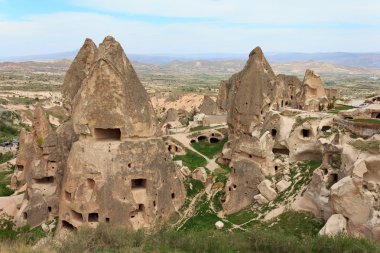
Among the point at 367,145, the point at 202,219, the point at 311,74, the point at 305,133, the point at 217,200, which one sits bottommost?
the point at 202,219

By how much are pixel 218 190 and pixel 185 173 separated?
306 centimetres

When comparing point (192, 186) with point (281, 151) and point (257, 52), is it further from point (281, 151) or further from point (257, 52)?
point (257, 52)

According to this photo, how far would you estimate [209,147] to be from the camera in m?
38.3

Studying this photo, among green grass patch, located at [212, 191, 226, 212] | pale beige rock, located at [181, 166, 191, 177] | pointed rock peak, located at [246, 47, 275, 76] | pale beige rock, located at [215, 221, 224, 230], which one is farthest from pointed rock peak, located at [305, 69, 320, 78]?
pale beige rock, located at [215, 221, 224, 230]

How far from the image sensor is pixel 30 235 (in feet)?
80.6

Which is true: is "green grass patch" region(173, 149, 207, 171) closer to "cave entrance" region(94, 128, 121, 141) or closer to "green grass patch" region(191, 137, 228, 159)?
"green grass patch" region(191, 137, 228, 159)

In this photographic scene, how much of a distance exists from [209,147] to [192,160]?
319cm

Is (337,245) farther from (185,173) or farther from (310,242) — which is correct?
(185,173)

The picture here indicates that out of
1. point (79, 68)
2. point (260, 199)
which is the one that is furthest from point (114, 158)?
point (79, 68)

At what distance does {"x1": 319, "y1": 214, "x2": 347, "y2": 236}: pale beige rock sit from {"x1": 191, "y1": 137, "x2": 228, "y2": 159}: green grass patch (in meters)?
17.1

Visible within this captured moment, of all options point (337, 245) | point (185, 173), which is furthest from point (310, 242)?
point (185, 173)

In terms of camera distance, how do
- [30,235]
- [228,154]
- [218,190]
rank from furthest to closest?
[228,154]
[218,190]
[30,235]

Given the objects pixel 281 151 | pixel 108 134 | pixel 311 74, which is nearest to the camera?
pixel 108 134

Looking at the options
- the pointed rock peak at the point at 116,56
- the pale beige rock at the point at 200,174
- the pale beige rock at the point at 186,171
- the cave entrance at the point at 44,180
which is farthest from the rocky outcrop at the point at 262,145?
the cave entrance at the point at 44,180
